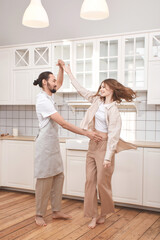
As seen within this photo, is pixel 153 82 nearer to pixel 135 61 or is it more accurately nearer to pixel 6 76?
pixel 135 61

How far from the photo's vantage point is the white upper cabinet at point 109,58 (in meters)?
4.06

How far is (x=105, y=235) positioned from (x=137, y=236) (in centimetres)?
30

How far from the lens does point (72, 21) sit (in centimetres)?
483

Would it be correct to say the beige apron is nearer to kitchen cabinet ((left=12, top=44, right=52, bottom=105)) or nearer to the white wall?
kitchen cabinet ((left=12, top=44, right=52, bottom=105))

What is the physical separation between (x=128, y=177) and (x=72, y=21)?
2524 mm

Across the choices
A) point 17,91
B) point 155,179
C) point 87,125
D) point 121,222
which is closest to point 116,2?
point 17,91

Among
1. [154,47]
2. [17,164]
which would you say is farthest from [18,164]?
[154,47]

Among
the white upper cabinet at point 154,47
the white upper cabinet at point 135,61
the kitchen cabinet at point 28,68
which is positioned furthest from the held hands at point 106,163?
the kitchen cabinet at point 28,68

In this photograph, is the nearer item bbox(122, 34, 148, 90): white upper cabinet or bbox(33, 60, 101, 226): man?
bbox(33, 60, 101, 226): man

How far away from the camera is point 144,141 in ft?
13.7

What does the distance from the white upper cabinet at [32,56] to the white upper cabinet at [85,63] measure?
0.43m

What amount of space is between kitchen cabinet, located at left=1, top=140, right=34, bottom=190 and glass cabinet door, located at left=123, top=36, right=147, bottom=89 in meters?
1.63

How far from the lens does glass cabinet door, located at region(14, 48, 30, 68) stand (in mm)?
4688

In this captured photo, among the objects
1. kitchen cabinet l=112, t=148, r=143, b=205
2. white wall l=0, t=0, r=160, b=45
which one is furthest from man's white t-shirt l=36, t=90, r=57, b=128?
white wall l=0, t=0, r=160, b=45
